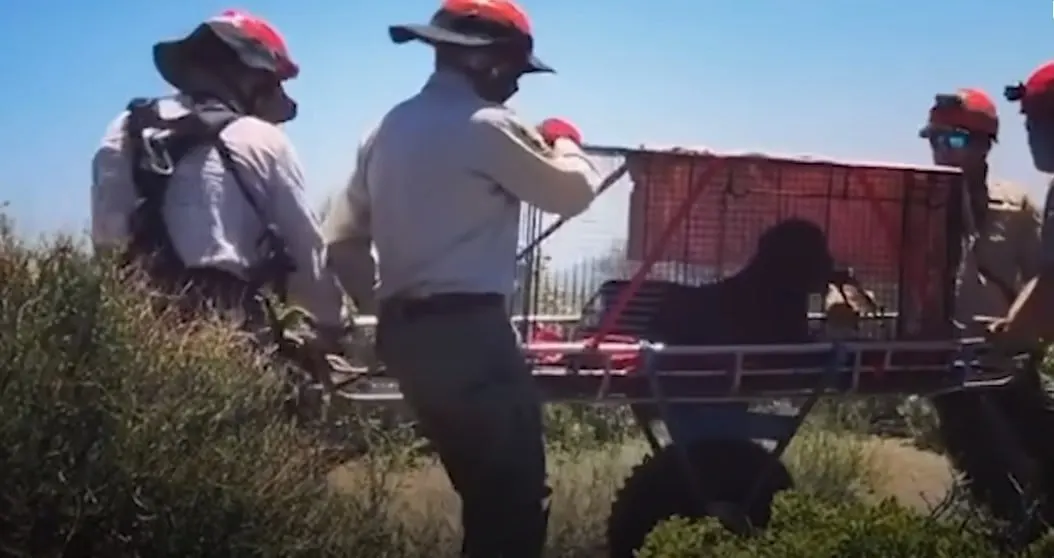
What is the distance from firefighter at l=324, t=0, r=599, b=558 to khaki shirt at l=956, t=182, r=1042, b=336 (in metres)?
2.31

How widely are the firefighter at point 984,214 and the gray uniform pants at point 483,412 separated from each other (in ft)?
7.85

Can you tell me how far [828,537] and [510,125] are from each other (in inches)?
65.1

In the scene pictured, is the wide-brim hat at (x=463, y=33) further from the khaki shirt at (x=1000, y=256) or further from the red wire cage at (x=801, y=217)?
the khaki shirt at (x=1000, y=256)

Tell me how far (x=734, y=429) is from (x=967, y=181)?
1537 mm

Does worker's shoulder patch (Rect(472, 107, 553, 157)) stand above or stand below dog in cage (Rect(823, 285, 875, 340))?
above

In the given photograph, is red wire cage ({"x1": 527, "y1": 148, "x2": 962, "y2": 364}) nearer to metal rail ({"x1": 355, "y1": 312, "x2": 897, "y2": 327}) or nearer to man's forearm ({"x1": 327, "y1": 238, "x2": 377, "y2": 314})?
metal rail ({"x1": 355, "y1": 312, "x2": 897, "y2": 327})

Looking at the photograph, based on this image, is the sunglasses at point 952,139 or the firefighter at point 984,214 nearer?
the firefighter at point 984,214

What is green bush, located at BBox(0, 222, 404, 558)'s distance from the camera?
426 cm

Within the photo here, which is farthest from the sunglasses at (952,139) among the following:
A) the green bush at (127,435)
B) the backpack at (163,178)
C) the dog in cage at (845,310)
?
the green bush at (127,435)

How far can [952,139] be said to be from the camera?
7.55m

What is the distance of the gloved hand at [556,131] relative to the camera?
5820 mm

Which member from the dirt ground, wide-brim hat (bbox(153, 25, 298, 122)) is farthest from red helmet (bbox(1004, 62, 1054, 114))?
wide-brim hat (bbox(153, 25, 298, 122))

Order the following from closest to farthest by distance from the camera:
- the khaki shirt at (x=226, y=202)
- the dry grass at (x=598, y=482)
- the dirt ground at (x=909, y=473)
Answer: the khaki shirt at (x=226, y=202) → the dry grass at (x=598, y=482) → the dirt ground at (x=909, y=473)

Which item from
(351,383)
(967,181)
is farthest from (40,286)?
(967,181)
